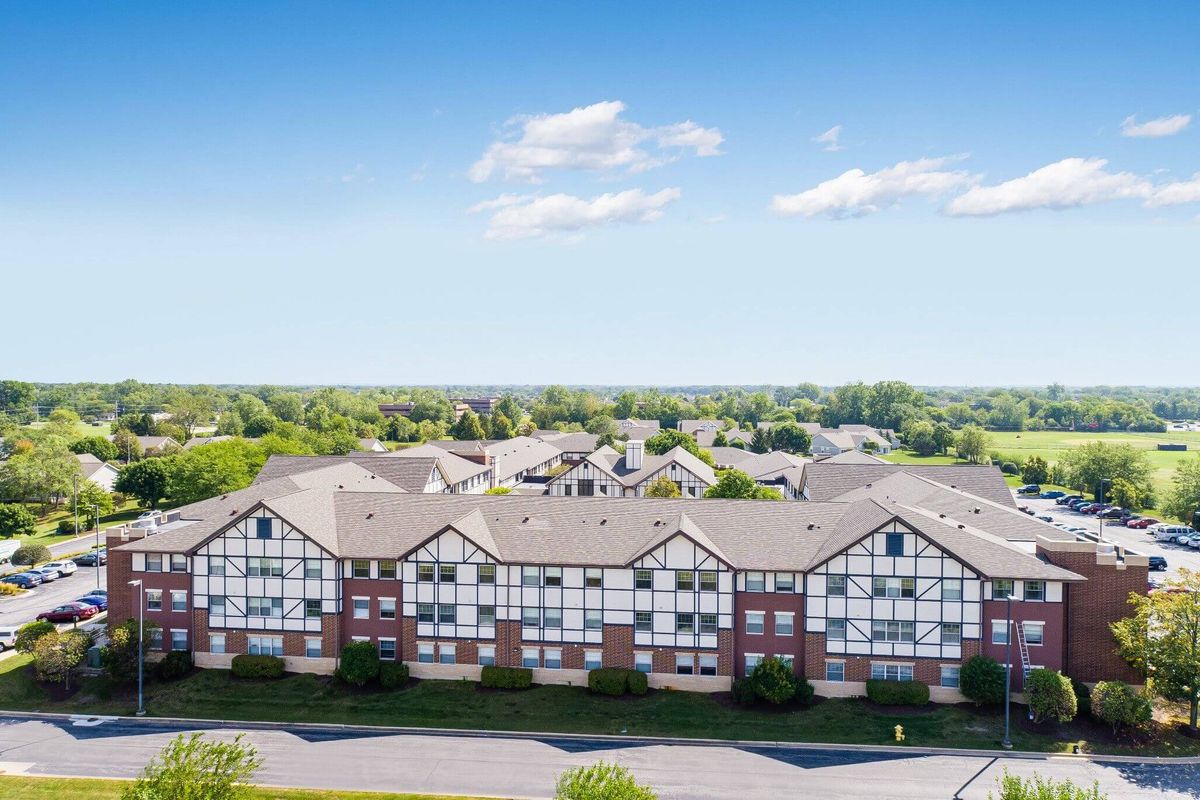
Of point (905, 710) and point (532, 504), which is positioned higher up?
point (532, 504)

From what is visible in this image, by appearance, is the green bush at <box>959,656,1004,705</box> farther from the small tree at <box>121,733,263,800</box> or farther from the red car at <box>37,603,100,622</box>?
the red car at <box>37,603,100,622</box>

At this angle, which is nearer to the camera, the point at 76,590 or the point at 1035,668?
the point at 1035,668

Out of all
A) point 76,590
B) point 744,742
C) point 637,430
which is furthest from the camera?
point 637,430

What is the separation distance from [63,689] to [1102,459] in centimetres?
12188

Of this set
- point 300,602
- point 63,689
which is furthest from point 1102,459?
point 63,689

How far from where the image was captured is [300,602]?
4744 centimetres

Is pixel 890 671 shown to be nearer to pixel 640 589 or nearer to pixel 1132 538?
pixel 640 589

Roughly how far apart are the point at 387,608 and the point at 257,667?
27.3ft

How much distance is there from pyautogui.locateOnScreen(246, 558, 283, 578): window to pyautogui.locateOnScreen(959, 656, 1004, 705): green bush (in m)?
40.4

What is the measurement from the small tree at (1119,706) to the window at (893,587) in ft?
32.9

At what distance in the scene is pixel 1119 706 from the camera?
39.2 metres

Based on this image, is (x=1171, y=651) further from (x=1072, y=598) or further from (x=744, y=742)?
(x=744, y=742)

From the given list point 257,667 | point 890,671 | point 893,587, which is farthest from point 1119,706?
point 257,667

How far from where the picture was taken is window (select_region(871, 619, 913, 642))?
43844 millimetres
